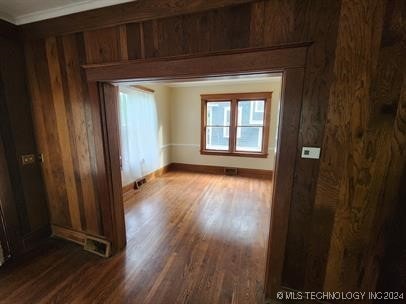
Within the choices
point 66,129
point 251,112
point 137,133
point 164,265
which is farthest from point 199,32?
Answer: point 251,112

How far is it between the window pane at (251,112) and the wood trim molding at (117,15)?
3432mm

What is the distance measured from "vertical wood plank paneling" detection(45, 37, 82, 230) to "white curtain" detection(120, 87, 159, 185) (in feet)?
4.19

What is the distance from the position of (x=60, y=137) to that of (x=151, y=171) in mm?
2505

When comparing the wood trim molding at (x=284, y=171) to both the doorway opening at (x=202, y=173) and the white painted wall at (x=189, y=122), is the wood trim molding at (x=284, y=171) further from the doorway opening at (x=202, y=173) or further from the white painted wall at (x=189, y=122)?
the white painted wall at (x=189, y=122)

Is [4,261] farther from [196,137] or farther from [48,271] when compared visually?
[196,137]

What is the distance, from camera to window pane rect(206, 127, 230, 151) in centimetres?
485

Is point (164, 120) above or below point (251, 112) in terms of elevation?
below

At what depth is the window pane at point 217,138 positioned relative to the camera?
15.9 ft

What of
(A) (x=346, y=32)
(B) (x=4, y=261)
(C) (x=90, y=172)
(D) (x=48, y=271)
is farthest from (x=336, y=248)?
(B) (x=4, y=261)

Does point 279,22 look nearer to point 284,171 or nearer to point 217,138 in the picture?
point 284,171

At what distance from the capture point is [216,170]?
4.96 m

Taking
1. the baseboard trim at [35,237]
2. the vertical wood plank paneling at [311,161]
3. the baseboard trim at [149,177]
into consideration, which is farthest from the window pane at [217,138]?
the baseboard trim at [35,237]

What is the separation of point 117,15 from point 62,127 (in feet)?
4.13

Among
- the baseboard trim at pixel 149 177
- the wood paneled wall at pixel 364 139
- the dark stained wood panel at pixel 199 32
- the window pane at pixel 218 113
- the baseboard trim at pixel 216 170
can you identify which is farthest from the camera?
the window pane at pixel 218 113
